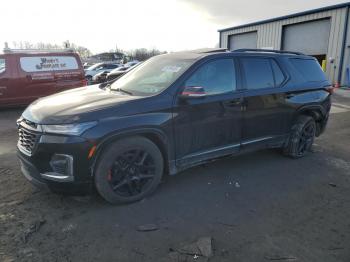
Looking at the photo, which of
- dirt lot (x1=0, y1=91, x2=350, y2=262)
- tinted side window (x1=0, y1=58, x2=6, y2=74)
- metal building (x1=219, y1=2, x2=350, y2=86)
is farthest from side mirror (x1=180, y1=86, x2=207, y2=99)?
metal building (x1=219, y1=2, x2=350, y2=86)

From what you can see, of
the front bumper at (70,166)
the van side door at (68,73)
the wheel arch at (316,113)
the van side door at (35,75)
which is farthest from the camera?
the van side door at (68,73)

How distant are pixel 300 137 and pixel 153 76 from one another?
279 cm

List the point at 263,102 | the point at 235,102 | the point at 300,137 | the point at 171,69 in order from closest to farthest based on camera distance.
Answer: the point at 171,69 < the point at 235,102 < the point at 263,102 < the point at 300,137

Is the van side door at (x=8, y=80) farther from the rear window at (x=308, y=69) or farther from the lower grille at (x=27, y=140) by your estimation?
the rear window at (x=308, y=69)

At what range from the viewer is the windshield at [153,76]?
3740mm

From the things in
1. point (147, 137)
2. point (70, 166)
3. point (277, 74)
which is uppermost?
point (277, 74)

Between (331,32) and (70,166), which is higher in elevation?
(331,32)

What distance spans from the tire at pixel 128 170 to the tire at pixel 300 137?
258cm

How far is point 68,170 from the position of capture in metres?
3.10

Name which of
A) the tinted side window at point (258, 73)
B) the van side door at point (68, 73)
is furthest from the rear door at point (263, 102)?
the van side door at point (68, 73)

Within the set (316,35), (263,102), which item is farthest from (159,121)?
(316,35)

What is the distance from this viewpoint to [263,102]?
441 cm

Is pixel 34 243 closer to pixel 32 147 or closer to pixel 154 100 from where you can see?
pixel 32 147

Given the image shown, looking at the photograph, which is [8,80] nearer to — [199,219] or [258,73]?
[258,73]
